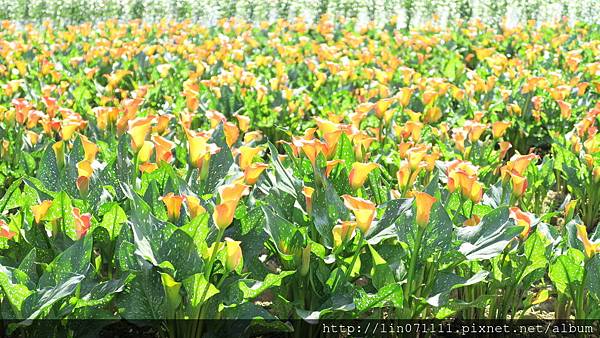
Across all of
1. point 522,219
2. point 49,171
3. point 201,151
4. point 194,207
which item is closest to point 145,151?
point 201,151

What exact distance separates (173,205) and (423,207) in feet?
2.54

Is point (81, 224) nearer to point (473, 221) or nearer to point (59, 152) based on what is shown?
point (59, 152)

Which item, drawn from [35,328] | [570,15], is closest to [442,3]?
[570,15]

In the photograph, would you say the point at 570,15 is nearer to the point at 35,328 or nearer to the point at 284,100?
the point at 284,100

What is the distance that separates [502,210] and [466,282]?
0.28 m

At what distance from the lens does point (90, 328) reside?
7.34 feet

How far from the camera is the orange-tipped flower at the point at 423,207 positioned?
2.02 m

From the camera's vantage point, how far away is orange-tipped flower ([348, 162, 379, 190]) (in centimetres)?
230

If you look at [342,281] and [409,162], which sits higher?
[409,162]

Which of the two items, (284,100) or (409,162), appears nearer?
(409,162)

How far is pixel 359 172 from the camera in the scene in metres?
2.33

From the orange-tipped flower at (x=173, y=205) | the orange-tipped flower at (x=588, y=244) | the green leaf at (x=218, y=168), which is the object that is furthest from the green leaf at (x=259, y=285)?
the orange-tipped flower at (x=588, y=244)

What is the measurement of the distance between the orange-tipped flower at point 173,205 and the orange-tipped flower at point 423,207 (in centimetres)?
73

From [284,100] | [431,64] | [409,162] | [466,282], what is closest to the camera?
[466,282]
